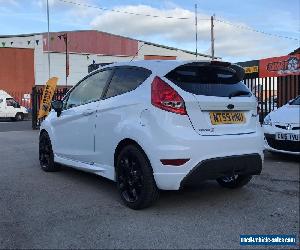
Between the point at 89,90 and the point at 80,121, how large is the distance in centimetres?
44

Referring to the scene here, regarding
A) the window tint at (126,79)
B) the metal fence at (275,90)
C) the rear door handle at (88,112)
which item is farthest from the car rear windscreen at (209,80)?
the metal fence at (275,90)

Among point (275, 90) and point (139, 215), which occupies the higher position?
point (275, 90)

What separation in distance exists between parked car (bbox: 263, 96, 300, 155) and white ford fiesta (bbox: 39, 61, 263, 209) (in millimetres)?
2124

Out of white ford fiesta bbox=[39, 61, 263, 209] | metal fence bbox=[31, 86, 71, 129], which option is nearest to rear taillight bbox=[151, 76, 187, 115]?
white ford fiesta bbox=[39, 61, 263, 209]

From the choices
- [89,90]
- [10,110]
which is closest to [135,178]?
[89,90]

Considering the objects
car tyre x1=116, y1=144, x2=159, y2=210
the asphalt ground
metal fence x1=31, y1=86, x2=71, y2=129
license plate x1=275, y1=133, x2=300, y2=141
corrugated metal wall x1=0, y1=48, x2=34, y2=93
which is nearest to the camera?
the asphalt ground

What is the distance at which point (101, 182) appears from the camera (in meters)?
6.08

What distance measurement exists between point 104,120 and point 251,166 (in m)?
1.81

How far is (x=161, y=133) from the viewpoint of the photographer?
14.2ft

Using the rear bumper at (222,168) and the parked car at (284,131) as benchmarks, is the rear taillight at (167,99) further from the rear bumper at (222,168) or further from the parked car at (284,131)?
the parked car at (284,131)

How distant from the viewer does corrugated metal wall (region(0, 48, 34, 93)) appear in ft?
142

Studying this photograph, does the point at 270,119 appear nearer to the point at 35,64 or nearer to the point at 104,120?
the point at 104,120

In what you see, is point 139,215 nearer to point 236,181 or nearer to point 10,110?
point 236,181

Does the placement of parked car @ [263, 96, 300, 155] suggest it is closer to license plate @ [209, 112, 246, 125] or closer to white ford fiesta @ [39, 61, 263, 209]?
white ford fiesta @ [39, 61, 263, 209]
